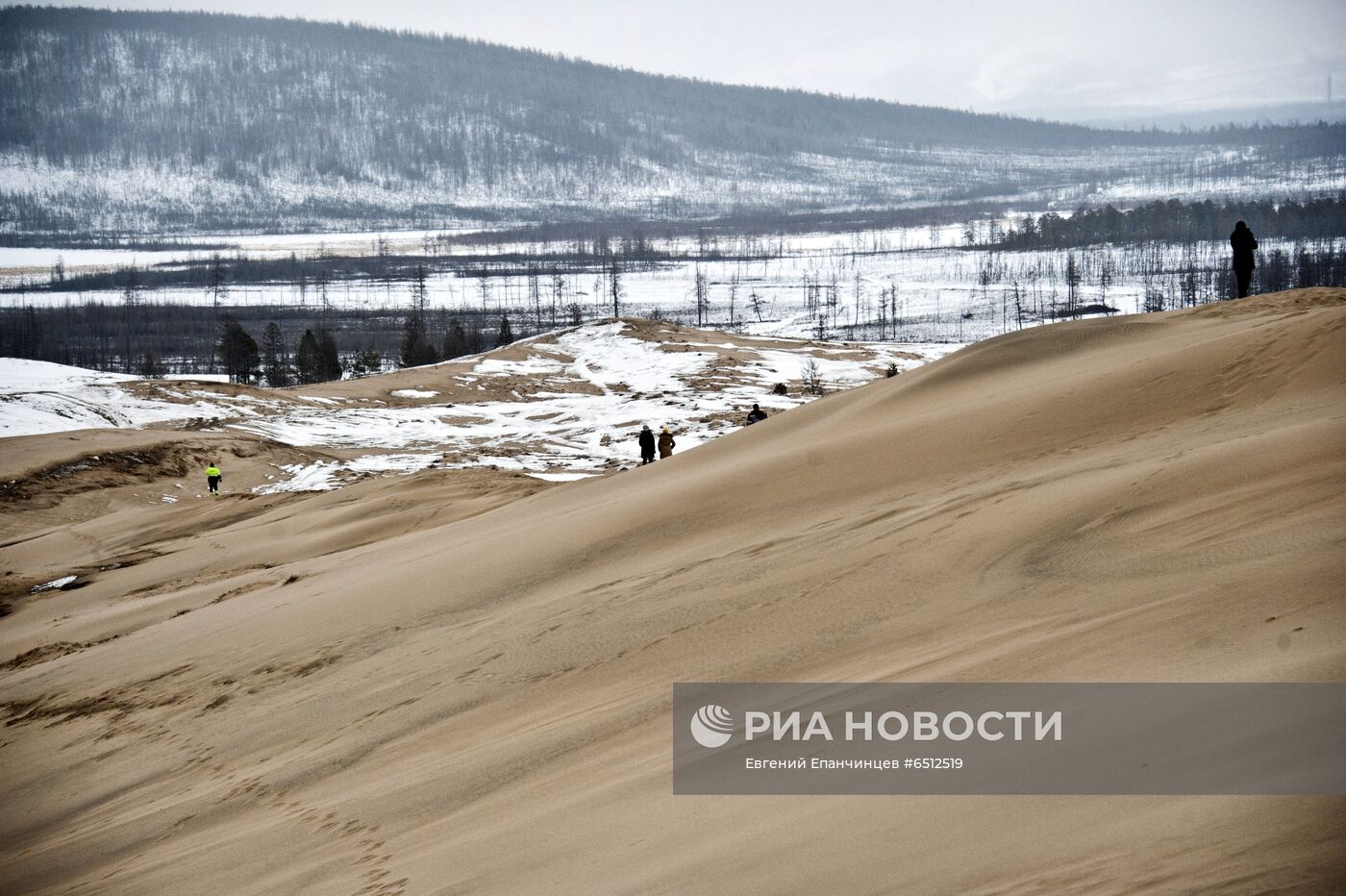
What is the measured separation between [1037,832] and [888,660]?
1958mm

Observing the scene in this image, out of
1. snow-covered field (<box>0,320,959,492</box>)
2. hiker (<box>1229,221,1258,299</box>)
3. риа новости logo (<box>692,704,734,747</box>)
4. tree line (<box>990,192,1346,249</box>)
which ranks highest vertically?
tree line (<box>990,192,1346,249</box>)

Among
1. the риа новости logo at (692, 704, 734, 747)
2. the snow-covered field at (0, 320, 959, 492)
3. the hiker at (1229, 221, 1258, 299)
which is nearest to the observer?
the риа новости logo at (692, 704, 734, 747)

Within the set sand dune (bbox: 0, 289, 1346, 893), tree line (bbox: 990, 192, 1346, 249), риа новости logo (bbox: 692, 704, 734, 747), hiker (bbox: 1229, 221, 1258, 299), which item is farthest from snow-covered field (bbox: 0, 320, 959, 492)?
tree line (bbox: 990, 192, 1346, 249)

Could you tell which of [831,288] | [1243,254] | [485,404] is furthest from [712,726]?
[831,288]

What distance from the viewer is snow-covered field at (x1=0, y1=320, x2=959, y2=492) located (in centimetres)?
3167

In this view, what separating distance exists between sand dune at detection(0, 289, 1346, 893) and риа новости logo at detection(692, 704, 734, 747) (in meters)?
0.18

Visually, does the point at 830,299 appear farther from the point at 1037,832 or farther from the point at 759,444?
the point at 1037,832

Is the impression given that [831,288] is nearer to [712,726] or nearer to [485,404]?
[485,404]

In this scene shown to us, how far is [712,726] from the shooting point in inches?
213

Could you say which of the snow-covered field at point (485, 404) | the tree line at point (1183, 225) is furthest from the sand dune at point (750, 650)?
the tree line at point (1183, 225)

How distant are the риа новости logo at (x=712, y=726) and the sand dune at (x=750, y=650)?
18 cm

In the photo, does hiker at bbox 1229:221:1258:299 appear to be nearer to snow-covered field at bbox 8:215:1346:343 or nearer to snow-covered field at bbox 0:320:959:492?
snow-covered field at bbox 0:320:959:492

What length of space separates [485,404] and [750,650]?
120 feet

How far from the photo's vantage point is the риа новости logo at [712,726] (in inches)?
206
